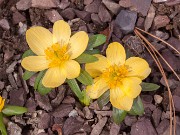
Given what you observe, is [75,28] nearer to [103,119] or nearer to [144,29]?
[144,29]

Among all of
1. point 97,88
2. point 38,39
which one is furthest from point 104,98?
point 38,39

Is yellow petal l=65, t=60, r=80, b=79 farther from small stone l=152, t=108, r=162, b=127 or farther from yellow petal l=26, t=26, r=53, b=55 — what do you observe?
small stone l=152, t=108, r=162, b=127

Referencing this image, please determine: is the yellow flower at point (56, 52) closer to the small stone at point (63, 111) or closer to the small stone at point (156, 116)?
the small stone at point (63, 111)

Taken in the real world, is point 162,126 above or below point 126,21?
below

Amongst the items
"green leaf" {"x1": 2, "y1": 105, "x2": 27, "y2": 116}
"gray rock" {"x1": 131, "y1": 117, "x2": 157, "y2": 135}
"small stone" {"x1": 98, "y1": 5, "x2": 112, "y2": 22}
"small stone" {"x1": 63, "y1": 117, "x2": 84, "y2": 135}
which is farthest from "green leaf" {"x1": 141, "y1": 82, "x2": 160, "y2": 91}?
"green leaf" {"x1": 2, "y1": 105, "x2": 27, "y2": 116}

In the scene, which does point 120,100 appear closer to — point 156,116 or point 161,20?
point 156,116

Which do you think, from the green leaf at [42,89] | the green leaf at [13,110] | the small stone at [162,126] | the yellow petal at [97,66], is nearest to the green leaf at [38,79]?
the green leaf at [42,89]
